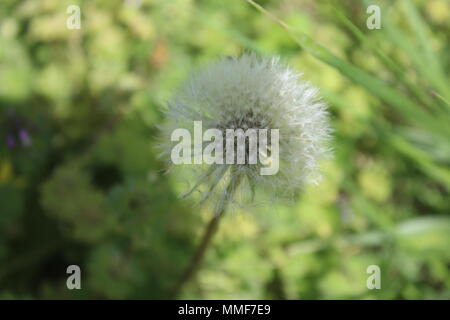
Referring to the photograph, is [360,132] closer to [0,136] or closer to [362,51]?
[362,51]

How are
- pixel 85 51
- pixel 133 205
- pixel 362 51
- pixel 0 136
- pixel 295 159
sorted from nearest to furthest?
pixel 295 159 < pixel 133 205 < pixel 0 136 < pixel 85 51 < pixel 362 51

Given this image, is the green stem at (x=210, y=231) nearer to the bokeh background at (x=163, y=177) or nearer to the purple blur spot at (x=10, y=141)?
the bokeh background at (x=163, y=177)

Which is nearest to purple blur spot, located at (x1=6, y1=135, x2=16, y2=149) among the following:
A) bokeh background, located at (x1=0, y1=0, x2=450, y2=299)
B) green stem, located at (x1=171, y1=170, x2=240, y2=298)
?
bokeh background, located at (x1=0, y1=0, x2=450, y2=299)

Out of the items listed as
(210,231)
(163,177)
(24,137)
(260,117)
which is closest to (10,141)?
(24,137)

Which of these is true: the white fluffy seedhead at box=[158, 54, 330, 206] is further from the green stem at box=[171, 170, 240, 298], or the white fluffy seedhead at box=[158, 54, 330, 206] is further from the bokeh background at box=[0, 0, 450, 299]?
the bokeh background at box=[0, 0, 450, 299]
